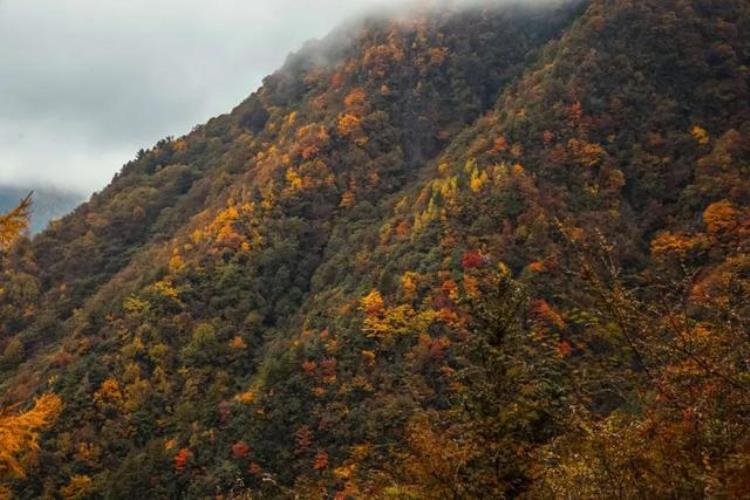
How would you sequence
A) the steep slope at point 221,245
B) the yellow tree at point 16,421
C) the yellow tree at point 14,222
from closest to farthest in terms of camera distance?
1. the yellow tree at point 16,421
2. the yellow tree at point 14,222
3. the steep slope at point 221,245

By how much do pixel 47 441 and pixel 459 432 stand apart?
63.4 m

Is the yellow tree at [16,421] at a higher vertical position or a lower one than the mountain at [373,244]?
higher

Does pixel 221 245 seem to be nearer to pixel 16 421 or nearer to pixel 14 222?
pixel 14 222

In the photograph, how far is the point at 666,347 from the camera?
19.8ft

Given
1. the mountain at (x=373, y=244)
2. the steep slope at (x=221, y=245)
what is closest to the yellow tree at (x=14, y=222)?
the mountain at (x=373, y=244)

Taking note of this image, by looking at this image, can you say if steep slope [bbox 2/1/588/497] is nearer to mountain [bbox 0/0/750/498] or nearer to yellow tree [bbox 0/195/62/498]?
mountain [bbox 0/0/750/498]

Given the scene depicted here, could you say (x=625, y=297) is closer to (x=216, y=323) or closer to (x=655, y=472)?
(x=655, y=472)

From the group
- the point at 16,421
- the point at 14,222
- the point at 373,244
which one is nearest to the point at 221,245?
the point at 373,244

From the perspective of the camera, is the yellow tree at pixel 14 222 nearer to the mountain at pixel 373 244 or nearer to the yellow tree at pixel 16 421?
the yellow tree at pixel 16 421

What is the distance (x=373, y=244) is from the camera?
81.4 m

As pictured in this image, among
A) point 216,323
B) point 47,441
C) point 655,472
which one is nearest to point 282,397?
point 216,323

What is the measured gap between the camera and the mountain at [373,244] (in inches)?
2192

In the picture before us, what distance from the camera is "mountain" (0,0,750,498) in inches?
2192

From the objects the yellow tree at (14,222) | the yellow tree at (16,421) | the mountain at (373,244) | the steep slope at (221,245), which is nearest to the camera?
the yellow tree at (16,421)
